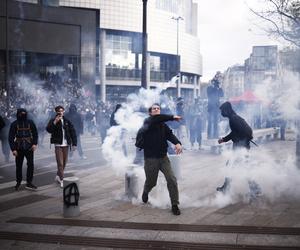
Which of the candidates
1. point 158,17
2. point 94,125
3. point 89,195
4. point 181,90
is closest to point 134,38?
point 158,17

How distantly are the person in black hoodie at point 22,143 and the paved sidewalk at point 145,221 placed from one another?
37 cm

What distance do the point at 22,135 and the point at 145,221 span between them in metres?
3.80

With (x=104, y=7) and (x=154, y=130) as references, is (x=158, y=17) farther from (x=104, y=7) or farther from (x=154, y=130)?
(x=154, y=130)

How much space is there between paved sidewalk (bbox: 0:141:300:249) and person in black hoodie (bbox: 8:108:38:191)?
37cm

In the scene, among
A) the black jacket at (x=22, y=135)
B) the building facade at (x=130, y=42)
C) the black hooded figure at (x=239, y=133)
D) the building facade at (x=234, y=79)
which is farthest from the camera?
the building facade at (x=130, y=42)

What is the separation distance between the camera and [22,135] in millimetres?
8852

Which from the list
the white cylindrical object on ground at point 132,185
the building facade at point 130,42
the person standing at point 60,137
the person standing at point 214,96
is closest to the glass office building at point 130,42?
the building facade at point 130,42

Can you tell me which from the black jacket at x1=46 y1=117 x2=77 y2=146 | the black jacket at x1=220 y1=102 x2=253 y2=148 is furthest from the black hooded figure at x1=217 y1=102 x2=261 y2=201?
the black jacket at x1=46 y1=117 x2=77 y2=146

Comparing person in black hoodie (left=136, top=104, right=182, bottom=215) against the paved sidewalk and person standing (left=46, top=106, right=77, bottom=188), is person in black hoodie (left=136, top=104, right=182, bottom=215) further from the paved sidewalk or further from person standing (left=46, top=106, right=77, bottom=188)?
person standing (left=46, top=106, right=77, bottom=188)

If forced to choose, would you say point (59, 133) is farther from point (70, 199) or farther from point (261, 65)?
point (261, 65)

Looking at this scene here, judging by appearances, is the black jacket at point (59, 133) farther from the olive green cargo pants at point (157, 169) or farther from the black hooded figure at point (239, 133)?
the black hooded figure at point (239, 133)

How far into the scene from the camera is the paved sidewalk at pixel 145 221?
17.9ft

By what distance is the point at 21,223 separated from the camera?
21.2ft

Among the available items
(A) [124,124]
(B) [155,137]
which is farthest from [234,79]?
(B) [155,137]
